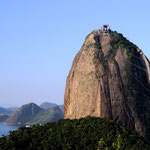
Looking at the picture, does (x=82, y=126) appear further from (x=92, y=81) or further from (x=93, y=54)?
(x=93, y=54)

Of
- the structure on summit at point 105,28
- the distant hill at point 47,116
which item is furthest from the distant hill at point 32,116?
the structure on summit at point 105,28

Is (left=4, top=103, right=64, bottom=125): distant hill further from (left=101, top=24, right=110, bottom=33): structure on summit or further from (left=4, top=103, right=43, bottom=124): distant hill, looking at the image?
(left=101, top=24, right=110, bottom=33): structure on summit

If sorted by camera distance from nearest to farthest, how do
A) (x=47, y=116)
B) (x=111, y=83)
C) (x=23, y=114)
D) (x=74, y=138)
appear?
(x=74, y=138) → (x=111, y=83) → (x=47, y=116) → (x=23, y=114)

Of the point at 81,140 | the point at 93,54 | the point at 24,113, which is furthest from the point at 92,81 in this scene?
the point at 24,113

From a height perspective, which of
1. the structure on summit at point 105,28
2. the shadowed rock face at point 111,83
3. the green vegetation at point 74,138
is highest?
the structure on summit at point 105,28

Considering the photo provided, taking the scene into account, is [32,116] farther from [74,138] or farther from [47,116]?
[74,138]

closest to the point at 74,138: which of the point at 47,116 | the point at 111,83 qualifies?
the point at 111,83

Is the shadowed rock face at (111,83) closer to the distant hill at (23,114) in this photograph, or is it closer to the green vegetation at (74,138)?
the green vegetation at (74,138)
